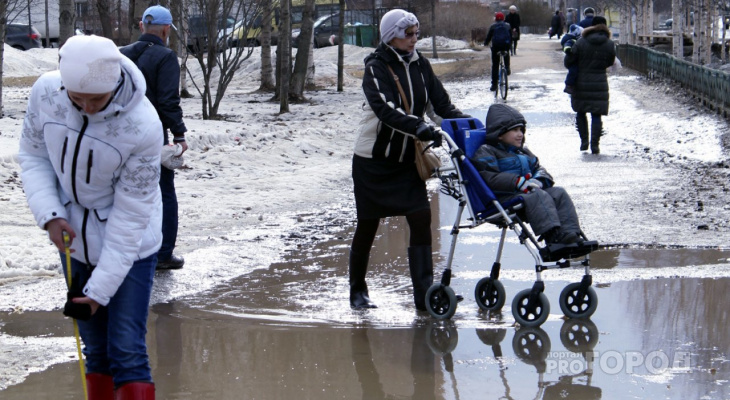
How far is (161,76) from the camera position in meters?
7.26

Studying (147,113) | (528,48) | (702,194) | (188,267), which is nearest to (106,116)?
(147,113)

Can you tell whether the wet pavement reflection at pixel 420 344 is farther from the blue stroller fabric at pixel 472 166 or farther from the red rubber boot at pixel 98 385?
the red rubber boot at pixel 98 385

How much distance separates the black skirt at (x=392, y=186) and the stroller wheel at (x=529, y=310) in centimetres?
90

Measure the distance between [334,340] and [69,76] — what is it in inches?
108

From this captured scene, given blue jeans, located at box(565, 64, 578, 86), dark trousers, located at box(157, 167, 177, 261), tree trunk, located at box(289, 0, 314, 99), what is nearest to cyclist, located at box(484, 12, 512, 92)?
tree trunk, located at box(289, 0, 314, 99)

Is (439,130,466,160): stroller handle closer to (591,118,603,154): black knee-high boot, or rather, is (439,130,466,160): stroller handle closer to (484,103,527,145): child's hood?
(484,103,527,145): child's hood

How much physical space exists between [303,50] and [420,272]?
56.9ft

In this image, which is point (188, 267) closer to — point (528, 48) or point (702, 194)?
point (702, 194)

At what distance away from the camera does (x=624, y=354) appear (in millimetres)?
5445

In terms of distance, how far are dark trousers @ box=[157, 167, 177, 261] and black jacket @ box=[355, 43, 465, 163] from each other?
1.60m

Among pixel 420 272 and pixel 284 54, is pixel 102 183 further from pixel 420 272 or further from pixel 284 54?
pixel 284 54

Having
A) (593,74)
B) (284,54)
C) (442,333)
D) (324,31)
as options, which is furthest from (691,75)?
(324,31)

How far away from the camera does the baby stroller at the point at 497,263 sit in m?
5.94

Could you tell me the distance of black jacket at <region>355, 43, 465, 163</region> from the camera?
622 cm
